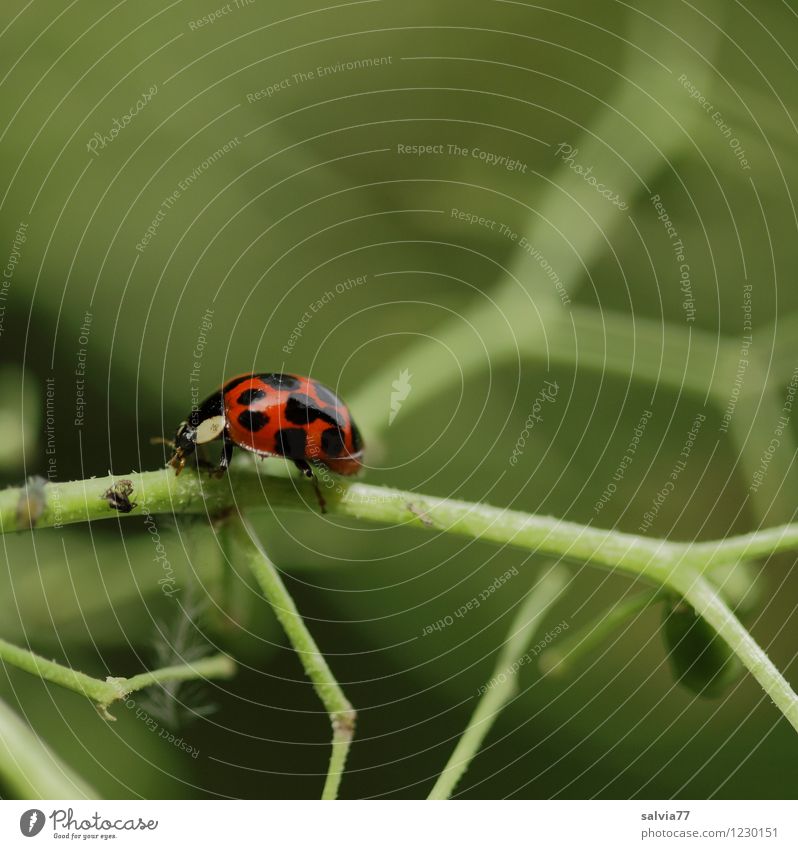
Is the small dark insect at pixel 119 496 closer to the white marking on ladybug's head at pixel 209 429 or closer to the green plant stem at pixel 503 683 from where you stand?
the white marking on ladybug's head at pixel 209 429

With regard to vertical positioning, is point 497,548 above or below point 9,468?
below

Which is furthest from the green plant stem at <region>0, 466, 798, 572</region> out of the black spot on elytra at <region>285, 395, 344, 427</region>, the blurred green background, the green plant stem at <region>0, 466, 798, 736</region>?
the blurred green background

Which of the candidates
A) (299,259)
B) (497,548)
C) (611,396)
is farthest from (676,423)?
(299,259)

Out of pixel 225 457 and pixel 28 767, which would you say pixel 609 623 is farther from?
pixel 28 767

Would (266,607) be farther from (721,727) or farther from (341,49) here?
(341,49)

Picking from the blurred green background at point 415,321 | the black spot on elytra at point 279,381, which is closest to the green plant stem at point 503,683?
the blurred green background at point 415,321

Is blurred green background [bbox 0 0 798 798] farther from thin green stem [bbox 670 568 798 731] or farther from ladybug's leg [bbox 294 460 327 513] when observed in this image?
thin green stem [bbox 670 568 798 731]

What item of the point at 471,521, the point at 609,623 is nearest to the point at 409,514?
the point at 471,521
